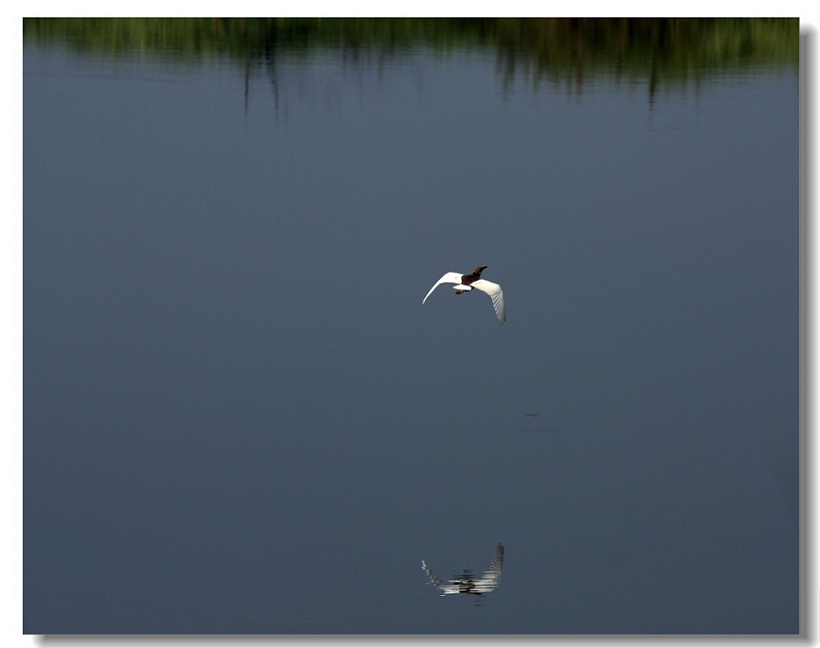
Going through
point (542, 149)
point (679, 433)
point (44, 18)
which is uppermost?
point (44, 18)

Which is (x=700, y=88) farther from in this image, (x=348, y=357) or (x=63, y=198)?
(x=63, y=198)

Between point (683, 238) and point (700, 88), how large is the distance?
2.40 ft

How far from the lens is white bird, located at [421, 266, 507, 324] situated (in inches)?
320

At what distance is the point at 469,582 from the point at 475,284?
122 centimetres

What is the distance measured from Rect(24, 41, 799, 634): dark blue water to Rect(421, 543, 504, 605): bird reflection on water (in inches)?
1.5

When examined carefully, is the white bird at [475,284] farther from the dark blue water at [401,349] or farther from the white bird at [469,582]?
the white bird at [469,582]

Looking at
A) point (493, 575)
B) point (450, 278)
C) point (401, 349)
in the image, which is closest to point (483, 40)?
Answer: point (450, 278)

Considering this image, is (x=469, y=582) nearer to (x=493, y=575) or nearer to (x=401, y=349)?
(x=493, y=575)

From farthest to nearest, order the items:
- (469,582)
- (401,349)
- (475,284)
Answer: (401,349) → (475,284) → (469,582)

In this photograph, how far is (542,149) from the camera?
8.62m

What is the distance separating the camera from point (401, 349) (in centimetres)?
836
